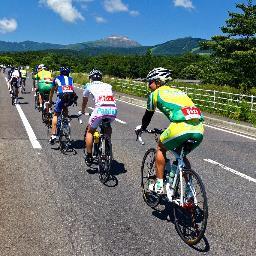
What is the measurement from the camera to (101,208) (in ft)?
19.2

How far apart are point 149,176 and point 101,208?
0.89 meters

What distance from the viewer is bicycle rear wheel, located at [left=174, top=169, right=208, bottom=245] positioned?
4.64m

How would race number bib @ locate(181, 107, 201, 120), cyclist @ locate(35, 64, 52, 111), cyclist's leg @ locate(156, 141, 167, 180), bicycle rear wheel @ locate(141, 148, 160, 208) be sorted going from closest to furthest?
1. race number bib @ locate(181, 107, 201, 120)
2. cyclist's leg @ locate(156, 141, 167, 180)
3. bicycle rear wheel @ locate(141, 148, 160, 208)
4. cyclist @ locate(35, 64, 52, 111)

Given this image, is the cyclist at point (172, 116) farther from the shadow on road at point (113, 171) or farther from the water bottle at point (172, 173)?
the shadow on road at point (113, 171)

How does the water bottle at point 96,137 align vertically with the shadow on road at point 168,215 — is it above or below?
above

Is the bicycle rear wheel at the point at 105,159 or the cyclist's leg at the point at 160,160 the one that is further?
the bicycle rear wheel at the point at 105,159

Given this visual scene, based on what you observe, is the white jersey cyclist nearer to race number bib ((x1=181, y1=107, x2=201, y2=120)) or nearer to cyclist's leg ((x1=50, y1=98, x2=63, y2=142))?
cyclist's leg ((x1=50, y1=98, x2=63, y2=142))

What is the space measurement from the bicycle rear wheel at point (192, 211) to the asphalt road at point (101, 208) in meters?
0.13

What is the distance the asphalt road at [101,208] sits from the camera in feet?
15.3

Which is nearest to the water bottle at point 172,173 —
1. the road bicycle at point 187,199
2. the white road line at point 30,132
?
the road bicycle at point 187,199

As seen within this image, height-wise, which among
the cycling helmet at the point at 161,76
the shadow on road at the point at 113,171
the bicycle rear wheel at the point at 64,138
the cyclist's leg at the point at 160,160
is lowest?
the shadow on road at the point at 113,171

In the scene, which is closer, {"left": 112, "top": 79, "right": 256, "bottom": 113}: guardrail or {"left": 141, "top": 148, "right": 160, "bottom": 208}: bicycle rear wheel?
{"left": 141, "top": 148, "right": 160, "bottom": 208}: bicycle rear wheel

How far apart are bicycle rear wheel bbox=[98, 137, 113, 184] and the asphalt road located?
14 centimetres

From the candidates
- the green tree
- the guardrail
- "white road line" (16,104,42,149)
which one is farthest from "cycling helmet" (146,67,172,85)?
the green tree
